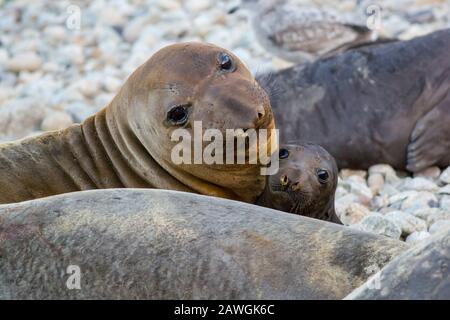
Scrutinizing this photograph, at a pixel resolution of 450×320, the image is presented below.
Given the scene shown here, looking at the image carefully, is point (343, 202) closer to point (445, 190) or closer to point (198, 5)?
point (445, 190)

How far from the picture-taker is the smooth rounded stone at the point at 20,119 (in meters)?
7.56

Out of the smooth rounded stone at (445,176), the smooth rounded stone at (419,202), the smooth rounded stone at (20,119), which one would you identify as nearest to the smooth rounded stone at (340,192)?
the smooth rounded stone at (419,202)

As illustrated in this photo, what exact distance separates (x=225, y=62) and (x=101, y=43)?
551 cm

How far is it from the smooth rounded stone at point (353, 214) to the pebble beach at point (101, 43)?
2.18 feet

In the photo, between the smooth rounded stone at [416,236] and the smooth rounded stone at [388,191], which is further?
the smooth rounded stone at [388,191]

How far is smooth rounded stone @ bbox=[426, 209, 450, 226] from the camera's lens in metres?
5.16

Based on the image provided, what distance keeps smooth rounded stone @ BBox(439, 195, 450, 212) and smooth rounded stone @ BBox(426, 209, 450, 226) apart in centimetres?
11

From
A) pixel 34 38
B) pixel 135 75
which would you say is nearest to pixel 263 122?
pixel 135 75

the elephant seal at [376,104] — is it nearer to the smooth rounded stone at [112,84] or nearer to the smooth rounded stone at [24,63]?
the smooth rounded stone at [112,84]

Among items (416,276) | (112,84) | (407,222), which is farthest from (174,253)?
(112,84)

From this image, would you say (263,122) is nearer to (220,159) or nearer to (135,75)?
(220,159)

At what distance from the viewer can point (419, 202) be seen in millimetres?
5547
